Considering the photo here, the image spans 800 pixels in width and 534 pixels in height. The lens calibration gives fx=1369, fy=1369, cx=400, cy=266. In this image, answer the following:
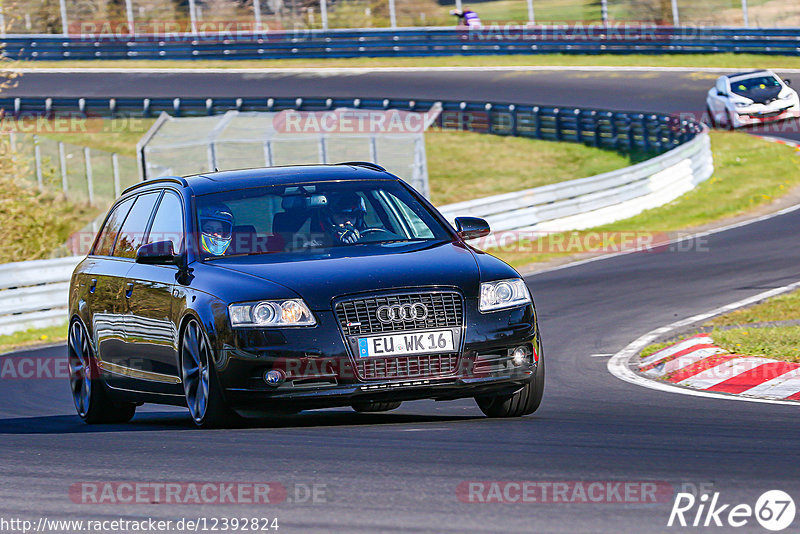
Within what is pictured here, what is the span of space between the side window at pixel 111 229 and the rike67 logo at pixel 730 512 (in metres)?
5.60

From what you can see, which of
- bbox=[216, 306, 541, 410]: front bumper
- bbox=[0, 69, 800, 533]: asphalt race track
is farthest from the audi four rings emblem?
bbox=[0, 69, 800, 533]: asphalt race track

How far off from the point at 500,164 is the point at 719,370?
87.7 ft

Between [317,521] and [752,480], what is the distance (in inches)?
72.2

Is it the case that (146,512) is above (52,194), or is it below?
above

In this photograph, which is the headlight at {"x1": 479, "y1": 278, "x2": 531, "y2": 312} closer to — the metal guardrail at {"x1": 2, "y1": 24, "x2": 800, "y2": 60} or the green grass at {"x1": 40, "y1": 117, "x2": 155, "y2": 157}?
the green grass at {"x1": 40, "y1": 117, "x2": 155, "y2": 157}

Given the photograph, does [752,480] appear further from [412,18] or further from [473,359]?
[412,18]

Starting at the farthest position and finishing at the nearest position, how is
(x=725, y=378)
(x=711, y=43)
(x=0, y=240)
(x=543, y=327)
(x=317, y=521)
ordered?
(x=711, y=43) → (x=0, y=240) → (x=543, y=327) → (x=725, y=378) → (x=317, y=521)

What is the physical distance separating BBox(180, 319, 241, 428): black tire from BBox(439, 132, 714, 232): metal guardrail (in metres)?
13.2

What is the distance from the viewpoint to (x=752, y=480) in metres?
5.69

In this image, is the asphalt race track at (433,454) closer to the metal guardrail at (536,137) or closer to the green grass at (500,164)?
the metal guardrail at (536,137)

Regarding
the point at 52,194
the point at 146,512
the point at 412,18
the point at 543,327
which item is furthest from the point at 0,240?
the point at 412,18

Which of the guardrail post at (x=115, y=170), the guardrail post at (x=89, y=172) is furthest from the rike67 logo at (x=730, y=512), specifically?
the guardrail post at (x=89, y=172)

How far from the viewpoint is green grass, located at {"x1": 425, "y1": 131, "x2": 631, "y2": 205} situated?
113 ft

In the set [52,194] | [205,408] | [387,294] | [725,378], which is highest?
[387,294]
